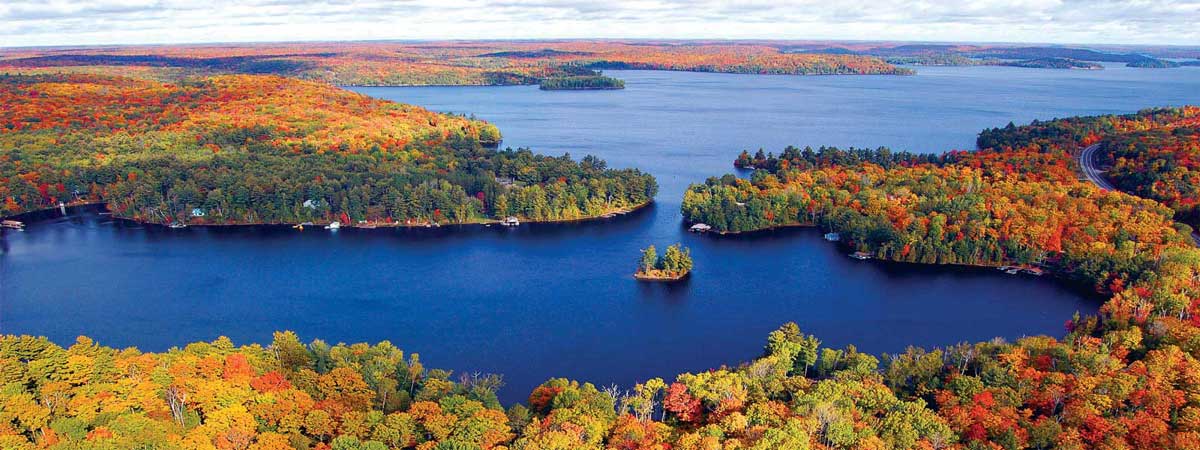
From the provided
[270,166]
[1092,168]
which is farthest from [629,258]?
[1092,168]

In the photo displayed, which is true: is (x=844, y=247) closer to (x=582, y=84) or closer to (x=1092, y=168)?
(x=1092, y=168)

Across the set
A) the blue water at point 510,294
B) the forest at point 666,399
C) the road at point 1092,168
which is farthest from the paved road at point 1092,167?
the forest at point 666,399

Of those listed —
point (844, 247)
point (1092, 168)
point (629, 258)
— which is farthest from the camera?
point (1092, 168)

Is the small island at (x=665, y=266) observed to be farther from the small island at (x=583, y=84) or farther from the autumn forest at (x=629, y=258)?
the small island at (x=583, y=84)

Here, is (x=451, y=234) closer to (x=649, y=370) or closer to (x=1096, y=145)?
(x=649, y=370)

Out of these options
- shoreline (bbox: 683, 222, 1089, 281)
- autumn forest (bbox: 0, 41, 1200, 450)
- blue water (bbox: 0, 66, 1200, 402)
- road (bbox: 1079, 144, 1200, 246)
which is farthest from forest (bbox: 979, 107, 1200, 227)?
blue water (bbox: 0, 66, 1200, 402)
